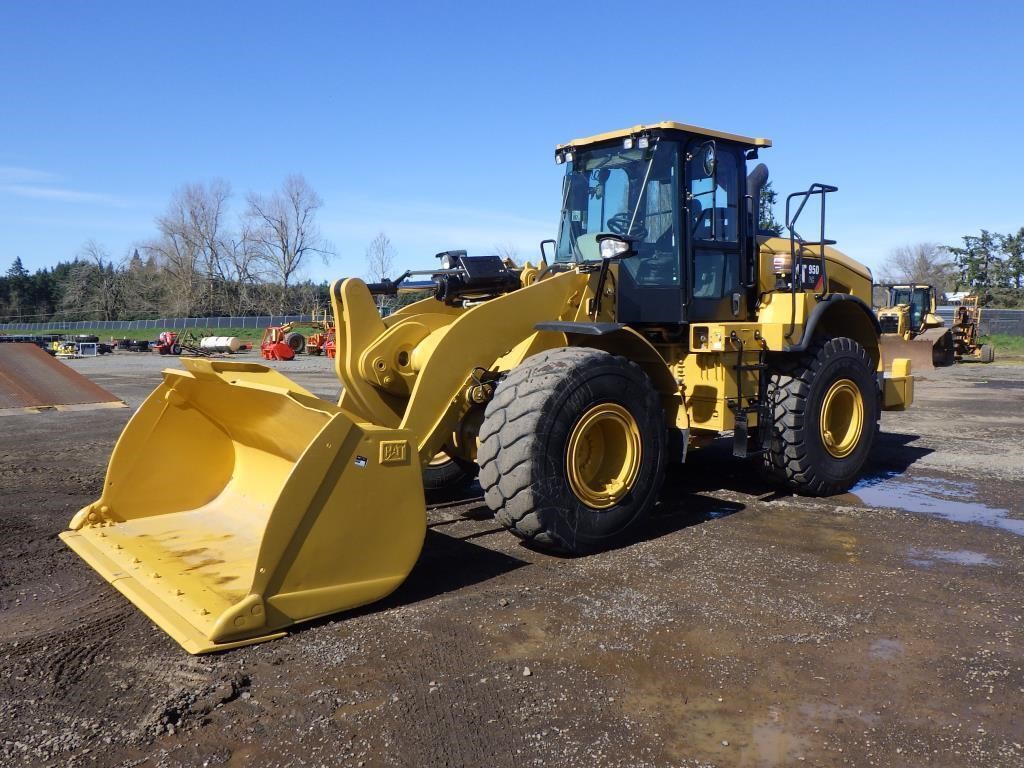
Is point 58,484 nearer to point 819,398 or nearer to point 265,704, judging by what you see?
point 265,704

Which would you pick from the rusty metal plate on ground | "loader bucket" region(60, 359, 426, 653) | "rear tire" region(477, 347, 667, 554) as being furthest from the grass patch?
"loader bucket" region(60, 359, 426, 653)

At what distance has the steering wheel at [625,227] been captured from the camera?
5.87 meters

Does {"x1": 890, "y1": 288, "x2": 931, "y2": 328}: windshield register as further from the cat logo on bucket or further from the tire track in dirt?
the tire track in dirt

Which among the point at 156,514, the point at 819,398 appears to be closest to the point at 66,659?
the point at 156,514

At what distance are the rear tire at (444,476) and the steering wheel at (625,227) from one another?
7.09 ft

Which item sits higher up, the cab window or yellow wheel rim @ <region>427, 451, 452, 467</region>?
the cab window

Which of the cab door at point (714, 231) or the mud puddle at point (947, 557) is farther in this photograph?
the cab door at point (714, 231)

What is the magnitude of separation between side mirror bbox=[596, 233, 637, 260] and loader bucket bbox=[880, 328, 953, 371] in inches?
791

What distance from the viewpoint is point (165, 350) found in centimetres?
3562

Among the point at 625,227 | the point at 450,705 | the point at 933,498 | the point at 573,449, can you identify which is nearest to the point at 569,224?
the point at 625,227

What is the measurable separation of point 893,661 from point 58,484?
21.7 feet

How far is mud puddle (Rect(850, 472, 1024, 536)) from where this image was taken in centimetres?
592

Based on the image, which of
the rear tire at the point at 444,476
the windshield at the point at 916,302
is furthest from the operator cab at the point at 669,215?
the windshield at the point at 916,302

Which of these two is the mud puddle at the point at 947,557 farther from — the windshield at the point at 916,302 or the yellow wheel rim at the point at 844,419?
the windshield at the point at 916,302
